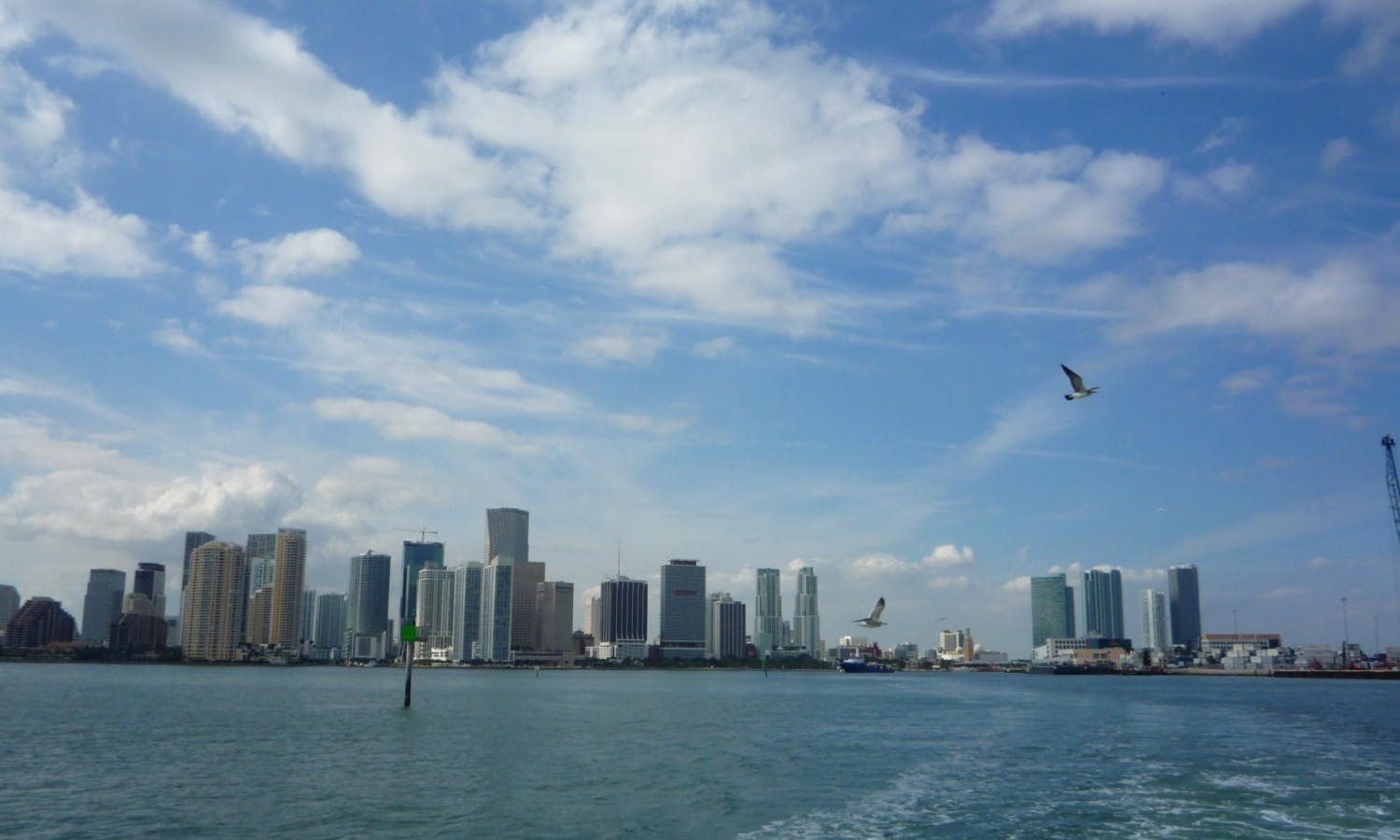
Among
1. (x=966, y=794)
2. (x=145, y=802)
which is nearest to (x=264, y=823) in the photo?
(x=145, y=802)

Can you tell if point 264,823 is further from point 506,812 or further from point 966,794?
point 966,794

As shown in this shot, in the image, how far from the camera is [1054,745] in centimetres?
5622

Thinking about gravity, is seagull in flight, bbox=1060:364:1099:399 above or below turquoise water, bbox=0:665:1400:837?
above

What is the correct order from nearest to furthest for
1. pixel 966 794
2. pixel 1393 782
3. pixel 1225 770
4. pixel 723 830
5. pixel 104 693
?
pixel 723 830 → pixel 966 794 → pixel 1393 782 → pixel 1225 770 → pixel 104 693

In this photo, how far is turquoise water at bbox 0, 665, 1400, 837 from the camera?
104 feet

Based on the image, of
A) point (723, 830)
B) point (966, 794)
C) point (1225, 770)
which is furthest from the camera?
point (1225, 770)

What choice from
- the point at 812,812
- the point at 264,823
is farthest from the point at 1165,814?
the point at 264,823

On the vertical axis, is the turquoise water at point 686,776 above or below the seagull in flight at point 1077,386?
below

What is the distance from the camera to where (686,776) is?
1667 inches

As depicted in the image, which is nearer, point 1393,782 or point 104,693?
point 1393,782

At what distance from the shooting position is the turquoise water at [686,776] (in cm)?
3177

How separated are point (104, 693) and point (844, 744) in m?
94.8

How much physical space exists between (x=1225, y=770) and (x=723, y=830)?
1045 inches

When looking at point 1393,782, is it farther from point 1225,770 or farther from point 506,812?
point 506,812
